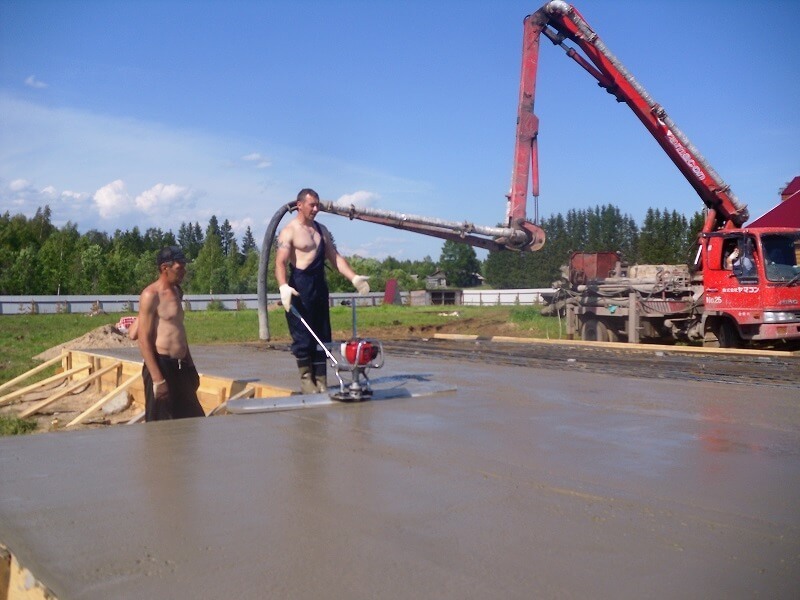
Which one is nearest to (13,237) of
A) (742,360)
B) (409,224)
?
(409,224)

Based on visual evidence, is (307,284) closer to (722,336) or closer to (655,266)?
(722,336)

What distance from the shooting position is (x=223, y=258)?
85750 mm

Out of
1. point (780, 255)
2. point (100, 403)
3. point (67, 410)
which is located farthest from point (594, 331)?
point (100, 403)

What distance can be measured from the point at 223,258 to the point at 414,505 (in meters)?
85.0

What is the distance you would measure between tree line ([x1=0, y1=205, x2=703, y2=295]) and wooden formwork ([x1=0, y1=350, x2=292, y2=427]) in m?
11.1

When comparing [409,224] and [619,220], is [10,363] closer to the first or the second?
[409,224]

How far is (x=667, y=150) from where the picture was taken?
16547 mm

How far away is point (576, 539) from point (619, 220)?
117 m

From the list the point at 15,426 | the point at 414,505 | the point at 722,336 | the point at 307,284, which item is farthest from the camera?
the point at 722,336

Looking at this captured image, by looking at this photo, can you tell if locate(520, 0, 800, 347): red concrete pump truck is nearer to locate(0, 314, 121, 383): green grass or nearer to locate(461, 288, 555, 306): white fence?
locate(0, 314, 121, 383): green grass

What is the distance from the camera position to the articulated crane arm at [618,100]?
16.3 m

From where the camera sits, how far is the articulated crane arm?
16297 millimetres

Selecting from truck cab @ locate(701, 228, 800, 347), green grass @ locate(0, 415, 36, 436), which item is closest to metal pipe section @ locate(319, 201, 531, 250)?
truck cab @ locate(701, 228, 800, 347)

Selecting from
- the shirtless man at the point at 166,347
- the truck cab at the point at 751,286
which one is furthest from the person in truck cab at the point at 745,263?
the shirtless man at the point at 166,347
